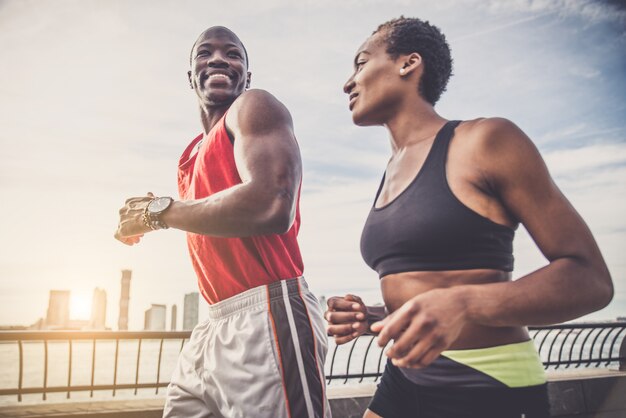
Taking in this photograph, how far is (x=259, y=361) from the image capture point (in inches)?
70.0

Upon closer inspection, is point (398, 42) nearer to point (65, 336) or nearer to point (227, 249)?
point (227, 249)

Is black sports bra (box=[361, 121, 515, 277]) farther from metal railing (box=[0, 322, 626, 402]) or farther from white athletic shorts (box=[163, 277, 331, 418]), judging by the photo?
metal railing (box=[0, 322, 626, 402])

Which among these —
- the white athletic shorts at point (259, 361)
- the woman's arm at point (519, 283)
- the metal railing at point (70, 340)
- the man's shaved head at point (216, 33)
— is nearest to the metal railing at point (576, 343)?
the metal railing at point (70, 340)

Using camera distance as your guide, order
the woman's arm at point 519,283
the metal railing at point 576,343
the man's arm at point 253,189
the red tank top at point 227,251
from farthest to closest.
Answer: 1. the metal railing at point 576,343
2. the red tank top at point 227,251
3. the man's arm at point 253,189
4. the woman's arm at point 519,283

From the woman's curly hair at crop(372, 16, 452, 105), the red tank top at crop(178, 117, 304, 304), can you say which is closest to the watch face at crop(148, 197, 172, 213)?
the red tank top at crop(178, 117, 304, 304)

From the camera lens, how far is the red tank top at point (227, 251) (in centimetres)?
196

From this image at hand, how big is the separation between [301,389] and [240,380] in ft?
0.93

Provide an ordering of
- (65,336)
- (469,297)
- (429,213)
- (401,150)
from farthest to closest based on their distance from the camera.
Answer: (65,336) < (401,150) < (429,213) < (469,297)

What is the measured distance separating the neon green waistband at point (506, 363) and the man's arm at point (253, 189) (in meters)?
0.87

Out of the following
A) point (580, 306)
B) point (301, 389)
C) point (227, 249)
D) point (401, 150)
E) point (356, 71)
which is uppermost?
point (356, 71)

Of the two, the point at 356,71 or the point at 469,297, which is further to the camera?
the point at 356,71

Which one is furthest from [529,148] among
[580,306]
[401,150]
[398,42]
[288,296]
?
[288,296]

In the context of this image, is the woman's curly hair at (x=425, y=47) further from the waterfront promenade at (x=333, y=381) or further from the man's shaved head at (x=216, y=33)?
the waterfront promenade at (x=333, y=381)

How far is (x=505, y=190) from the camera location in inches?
49.4
